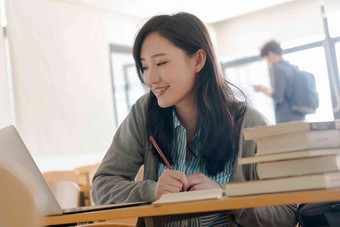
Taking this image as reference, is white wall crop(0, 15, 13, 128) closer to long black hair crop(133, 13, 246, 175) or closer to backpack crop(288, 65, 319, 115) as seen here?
→ backpack crop(288, 65, 319, 115)

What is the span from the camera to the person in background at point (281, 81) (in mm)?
5434

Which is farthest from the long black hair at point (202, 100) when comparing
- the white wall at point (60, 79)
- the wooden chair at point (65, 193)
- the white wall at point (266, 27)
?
the white wall at point (266, 27)

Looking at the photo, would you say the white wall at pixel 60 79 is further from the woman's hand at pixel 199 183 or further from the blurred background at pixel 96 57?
the woman's hand at pixel 199 183

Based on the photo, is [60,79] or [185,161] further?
[60,79]

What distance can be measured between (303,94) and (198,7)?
333 centimetres

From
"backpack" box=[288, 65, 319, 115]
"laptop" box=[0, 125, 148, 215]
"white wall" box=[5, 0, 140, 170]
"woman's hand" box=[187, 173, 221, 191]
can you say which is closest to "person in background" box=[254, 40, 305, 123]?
"backpack" box=[288, 65, 319, 115]

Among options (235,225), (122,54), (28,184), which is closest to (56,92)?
(122,54)

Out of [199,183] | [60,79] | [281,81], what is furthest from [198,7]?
[199,183]

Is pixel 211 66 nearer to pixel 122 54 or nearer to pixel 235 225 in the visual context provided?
pixel 235 225

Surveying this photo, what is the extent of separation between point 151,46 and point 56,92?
15.9 ft

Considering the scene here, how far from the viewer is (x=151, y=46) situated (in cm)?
168

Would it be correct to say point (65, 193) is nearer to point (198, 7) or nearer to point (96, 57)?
point (96, 57)

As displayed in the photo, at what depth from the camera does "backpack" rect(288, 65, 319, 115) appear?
17.7ft

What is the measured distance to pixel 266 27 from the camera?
8.98 meters
